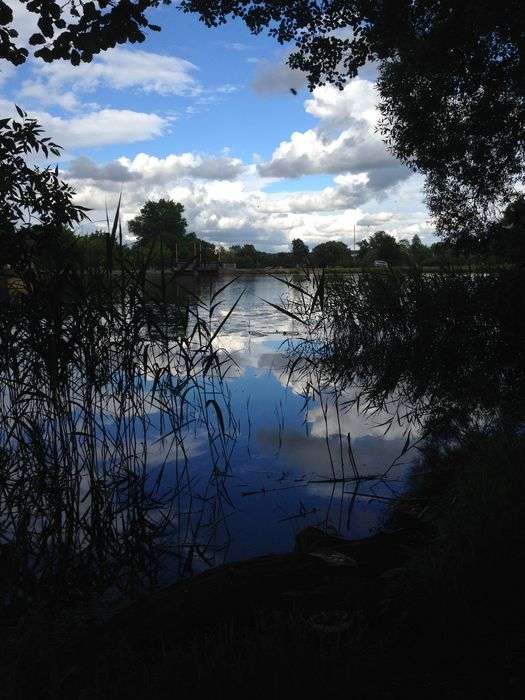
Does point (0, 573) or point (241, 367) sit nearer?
point (0, 573)

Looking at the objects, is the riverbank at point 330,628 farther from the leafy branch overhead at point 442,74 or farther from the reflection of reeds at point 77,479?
the leafy branch overhead at point 442,74

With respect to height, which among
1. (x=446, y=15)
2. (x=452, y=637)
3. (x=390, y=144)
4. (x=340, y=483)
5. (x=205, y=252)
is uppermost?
(x=446, y=15)

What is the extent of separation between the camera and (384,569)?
3.45m

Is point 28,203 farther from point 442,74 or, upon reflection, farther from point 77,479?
point 442,74

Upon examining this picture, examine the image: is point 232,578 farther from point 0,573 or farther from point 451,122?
point 451,122

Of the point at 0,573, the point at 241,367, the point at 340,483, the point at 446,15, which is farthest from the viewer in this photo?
the point at 241,367

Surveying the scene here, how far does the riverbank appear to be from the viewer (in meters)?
2.16

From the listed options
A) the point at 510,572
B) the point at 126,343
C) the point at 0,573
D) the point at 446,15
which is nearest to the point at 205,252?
the point at 126,343

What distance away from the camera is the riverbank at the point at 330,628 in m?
2.16

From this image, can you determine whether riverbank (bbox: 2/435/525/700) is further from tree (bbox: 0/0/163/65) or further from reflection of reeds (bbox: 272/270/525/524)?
tree (bbox: 0/0/163/65)

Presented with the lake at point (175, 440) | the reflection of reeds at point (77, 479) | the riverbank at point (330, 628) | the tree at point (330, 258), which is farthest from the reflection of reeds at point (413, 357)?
the riverbank at point (330, 628)

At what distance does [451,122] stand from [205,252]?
1116 cm

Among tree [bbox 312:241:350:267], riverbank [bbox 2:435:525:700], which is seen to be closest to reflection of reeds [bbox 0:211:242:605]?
riverbank [bbox 2:435:525:700]

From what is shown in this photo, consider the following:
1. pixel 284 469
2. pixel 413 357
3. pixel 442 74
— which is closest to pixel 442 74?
pixel 442 74
